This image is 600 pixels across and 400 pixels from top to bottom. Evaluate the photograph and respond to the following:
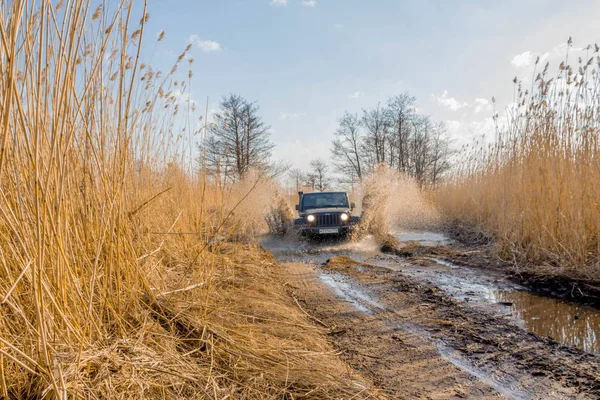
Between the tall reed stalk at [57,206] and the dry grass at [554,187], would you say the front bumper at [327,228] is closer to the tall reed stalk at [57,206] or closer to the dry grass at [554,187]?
the dry grass at [554,187]

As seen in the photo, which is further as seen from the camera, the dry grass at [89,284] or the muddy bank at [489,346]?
the muddy bank at [489,346]

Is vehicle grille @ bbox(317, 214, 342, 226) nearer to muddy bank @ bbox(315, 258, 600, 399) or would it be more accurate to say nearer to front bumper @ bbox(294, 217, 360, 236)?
front bumper @ bbox(294, 217, 360, 236)

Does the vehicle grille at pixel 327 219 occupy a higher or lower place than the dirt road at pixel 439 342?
higher

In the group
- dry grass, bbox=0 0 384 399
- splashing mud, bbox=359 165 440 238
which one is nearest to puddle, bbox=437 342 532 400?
dry grass, bbox=0 0 384 399

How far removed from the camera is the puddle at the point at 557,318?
9.94 ft

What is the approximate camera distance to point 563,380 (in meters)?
2.28

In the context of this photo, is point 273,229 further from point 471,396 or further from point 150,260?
point 471,396

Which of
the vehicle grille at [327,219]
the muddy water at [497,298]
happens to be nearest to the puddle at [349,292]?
the muddy water at [497,298]

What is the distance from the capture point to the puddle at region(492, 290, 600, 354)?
3029mm

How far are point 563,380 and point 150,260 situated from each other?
2.84 meters

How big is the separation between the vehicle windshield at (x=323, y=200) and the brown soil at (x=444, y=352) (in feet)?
21.1

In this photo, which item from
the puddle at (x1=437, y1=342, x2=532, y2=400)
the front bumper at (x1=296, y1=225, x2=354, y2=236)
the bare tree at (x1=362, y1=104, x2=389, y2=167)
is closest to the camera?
the puddle at (x1=437, y1=342, x2=532, y2=400)

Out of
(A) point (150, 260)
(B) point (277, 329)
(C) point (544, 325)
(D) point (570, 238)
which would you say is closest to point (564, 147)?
(D) point (570, 238)

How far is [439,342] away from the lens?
289 centimetres
